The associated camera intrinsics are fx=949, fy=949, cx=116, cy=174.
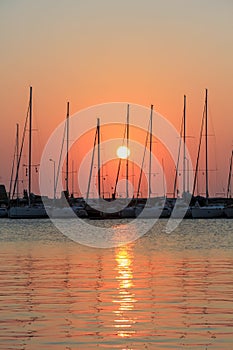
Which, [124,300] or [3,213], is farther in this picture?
[3,213]

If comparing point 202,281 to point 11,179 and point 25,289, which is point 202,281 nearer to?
point 25,289

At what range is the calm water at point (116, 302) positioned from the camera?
713 inches

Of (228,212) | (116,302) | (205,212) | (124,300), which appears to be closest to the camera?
(116,302)

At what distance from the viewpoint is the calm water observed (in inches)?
713

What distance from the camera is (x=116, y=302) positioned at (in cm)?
2333

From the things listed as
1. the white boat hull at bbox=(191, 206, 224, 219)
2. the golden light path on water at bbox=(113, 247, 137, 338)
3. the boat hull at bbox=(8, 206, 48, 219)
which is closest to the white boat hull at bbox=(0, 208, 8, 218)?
the boat hull at bbox=(8, 206, 48, 219)

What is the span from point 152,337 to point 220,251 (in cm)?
2660

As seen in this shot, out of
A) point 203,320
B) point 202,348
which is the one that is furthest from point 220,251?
point 202,348

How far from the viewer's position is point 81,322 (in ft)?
66.0

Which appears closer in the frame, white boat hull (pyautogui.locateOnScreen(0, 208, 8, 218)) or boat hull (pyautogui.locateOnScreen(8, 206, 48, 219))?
boat hull (pyautogui.locateOnScreen(8, 206, 48, 219))

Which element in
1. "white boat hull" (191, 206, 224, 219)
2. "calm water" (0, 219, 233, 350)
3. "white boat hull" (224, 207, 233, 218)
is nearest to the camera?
"calm water" (0, 219, 233, 350)

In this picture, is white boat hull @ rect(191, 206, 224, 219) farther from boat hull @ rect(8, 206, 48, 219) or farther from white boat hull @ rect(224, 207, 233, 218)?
boat hull @ rect(8, 206, 48, 219)

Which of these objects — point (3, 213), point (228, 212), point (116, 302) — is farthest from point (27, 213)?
point (116, 302)

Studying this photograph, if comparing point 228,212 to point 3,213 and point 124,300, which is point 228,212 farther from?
point 124,300
